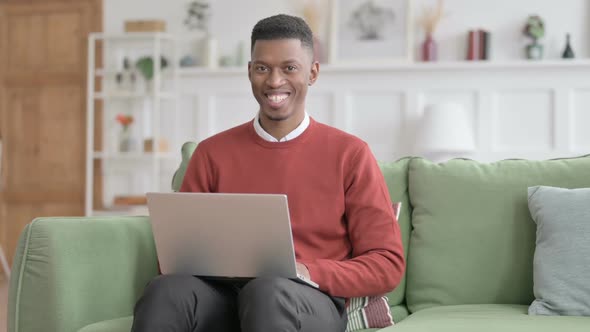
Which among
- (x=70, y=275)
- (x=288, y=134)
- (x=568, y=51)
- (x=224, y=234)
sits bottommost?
(x=70, y=275)

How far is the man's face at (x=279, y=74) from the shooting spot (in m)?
2.28

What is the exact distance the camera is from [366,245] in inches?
86.2

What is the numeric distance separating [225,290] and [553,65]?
4040 millimetres

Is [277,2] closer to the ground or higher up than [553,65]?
higher up

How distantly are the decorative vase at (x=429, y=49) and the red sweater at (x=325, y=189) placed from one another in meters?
3.55

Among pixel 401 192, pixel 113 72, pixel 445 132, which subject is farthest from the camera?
pixel 113 72

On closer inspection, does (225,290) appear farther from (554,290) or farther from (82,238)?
(554,290)

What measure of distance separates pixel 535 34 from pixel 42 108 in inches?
145

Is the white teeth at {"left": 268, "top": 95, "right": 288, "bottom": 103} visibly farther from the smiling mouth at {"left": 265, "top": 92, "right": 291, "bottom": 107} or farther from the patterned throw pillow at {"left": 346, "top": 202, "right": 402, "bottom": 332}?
the patterned throw pillow at {"left": 346, "top": 202, "right": 402, "bottom": 332}

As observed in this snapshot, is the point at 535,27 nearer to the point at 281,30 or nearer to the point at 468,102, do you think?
the point at 468,102

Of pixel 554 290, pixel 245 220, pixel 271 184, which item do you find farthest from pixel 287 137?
pixel 554 290

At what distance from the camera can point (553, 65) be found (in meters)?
5.59

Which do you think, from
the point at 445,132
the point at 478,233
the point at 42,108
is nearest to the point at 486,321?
the point at 478,233

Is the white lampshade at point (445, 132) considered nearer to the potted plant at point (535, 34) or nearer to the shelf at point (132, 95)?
the potted plant at point (535, 34)
